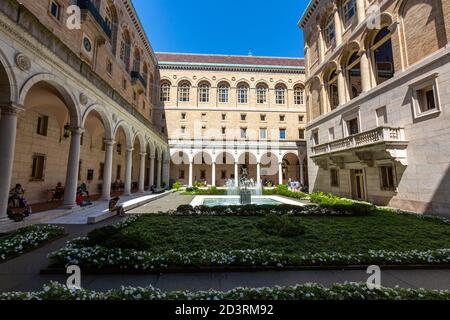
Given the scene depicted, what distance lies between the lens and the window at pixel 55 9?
12.9m

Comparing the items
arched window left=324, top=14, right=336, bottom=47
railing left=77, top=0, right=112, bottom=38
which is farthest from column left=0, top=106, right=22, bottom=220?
arched window left=324, top=14, right=336, bottom=47

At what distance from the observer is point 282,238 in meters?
6.50

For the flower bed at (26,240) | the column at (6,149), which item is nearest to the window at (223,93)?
the column at (6,149)

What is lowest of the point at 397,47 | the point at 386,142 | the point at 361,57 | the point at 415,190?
the point at 415,190

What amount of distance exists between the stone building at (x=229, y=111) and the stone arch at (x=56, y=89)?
940 inches

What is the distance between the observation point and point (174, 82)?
36781mm

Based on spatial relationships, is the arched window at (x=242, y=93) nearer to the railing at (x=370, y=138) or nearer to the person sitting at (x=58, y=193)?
the railing at (x=370, y=138)

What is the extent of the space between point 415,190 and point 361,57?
10513 mm

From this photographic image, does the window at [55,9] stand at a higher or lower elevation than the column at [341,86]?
higher

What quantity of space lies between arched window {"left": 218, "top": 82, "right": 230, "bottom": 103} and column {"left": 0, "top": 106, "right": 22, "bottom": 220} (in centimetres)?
3235

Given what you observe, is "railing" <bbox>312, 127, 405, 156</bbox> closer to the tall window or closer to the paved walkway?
the paved walkway

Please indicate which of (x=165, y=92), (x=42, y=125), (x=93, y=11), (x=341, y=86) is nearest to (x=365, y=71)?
(x=341, y=86)
